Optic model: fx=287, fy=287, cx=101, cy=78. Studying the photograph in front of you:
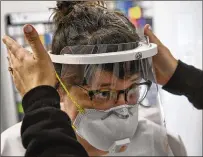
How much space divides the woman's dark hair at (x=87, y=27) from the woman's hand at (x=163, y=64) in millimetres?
194

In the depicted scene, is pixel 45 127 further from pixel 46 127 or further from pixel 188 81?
pixel 188 81

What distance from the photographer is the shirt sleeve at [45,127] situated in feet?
1.94

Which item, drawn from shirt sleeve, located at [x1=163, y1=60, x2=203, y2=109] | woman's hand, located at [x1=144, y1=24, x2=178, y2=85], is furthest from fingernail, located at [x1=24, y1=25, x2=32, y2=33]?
shirt sleeve, located at [x1=163, y1=60, x2=203, y2=109]

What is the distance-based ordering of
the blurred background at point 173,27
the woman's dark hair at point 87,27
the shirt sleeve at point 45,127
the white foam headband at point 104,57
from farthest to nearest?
the blurred background at point 173,27 < the woman's dark hair at point 87,27 < the white foam headband at point 104,57 < the shirt sleeve at point 45,127

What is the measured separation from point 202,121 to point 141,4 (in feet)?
2.16

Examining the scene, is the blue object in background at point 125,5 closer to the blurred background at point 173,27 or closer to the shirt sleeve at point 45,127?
the blurred background at point 173,27

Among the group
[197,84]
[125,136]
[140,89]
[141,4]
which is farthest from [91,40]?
[141,4]

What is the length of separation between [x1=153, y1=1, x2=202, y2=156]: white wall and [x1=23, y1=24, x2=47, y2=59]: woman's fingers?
78cm

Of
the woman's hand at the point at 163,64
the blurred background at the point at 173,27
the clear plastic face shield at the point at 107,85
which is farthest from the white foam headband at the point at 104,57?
the blurred background at the point at 173,27

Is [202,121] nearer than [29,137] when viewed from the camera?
No

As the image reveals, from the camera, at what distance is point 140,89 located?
93 cm

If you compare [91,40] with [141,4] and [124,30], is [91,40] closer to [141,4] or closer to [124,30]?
[124,30]

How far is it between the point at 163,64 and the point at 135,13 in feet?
1.50

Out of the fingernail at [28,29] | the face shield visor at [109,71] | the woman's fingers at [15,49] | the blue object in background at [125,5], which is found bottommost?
the face shield visor at [109,71]
